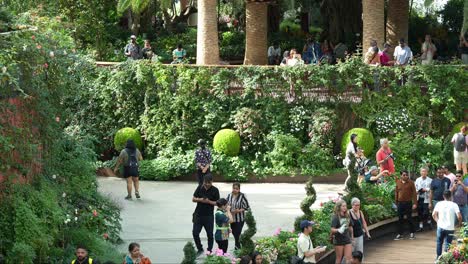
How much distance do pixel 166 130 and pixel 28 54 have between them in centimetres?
1074

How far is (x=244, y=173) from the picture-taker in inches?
1059

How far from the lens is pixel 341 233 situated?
1783 centimetres

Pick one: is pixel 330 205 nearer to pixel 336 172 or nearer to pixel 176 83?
pixel 336 172

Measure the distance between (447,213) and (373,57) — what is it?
940cm

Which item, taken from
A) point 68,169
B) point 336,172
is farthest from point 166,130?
point 68,169

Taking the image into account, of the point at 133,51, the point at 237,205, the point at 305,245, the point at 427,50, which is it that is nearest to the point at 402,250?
the point at 237,205

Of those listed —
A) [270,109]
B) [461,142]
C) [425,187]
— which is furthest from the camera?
[270,109]

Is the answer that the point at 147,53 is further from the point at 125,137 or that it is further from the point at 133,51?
the point at 125,137

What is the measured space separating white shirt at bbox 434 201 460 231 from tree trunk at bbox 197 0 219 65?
11869mm

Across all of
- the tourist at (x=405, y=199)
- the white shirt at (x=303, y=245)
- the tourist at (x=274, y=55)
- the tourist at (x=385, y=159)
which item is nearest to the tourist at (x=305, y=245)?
the white shirt at (x=303, y=245)

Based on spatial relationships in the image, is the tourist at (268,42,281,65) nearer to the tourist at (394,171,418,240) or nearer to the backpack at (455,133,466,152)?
the backpack at (455,133,466,152)

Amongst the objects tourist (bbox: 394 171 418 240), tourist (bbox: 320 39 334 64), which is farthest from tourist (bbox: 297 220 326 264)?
tourist (bbox: 320 39 334 64)

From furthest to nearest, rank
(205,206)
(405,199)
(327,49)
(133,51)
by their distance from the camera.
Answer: (327,49), (133,51), (405,199), (205,206)

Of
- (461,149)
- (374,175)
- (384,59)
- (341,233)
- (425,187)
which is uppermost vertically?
(384,59)
